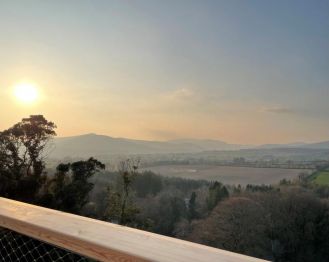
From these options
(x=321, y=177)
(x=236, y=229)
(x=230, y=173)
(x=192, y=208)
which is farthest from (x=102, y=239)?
(x=230, y=173)

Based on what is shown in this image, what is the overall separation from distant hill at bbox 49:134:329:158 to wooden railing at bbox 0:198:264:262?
94.0ft

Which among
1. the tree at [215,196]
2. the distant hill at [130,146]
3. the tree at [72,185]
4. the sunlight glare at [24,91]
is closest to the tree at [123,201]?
the tree at [72,185]

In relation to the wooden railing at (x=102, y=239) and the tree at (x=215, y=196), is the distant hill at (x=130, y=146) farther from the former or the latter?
the wooden railing at (x=102, y=239)

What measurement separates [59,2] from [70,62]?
649 cm

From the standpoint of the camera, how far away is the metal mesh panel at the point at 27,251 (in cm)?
91

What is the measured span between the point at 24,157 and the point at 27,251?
15.5 m

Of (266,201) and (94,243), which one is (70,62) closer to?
(94,243)

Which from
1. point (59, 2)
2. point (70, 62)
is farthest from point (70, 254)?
point (70, 62)

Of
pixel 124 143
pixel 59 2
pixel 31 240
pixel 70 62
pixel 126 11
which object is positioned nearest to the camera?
pixel 31 240

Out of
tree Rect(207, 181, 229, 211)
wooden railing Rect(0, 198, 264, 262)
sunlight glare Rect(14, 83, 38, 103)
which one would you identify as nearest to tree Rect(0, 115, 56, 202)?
sunlight glare Rect(14, 83, 38, 103)

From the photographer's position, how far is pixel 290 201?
24375mm

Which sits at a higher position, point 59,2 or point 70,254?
point 59,2

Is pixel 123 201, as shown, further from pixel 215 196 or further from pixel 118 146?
pixel 118 146

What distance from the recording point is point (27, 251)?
105cm
